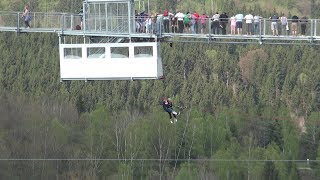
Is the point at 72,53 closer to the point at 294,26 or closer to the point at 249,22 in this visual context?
the point at 249,22

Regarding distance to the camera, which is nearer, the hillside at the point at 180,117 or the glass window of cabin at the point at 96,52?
the glass window of cabin at the point at 96,52

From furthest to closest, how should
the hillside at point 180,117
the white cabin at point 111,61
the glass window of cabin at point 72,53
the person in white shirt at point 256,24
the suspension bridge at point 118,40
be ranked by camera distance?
1. the hillside at point 180,117
2. the glass window of cabin at point 72,53
3. the person in white shirt at point 256,24
4. the white cabin at point 111,61
5. the suspension bridge at point 118,40

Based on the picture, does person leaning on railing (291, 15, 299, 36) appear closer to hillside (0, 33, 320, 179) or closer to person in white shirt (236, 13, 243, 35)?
Answer: person in white shirt (236, 13, 243, 35)

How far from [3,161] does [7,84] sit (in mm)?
49826

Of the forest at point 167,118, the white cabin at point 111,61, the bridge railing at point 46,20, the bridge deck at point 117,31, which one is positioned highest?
the bridge railing at point 46,20

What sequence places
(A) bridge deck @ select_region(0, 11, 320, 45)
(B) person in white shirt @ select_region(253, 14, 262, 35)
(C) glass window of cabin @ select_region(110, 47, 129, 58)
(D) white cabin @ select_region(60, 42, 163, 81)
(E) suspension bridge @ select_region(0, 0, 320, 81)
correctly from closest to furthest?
(A) bridge deck @ select_region(0, 11, 320, 45) < (E) suspension bridge @ select_region(0, 0, 320, 81) < (D) white cabin @ select_region(60, 42, 163, 81) < (B) person in white shirt @ select_region(253, 14, 262, 35) < (C) glass window of cabin @ select_region(110, 47, 129, 58)

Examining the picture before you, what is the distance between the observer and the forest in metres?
110

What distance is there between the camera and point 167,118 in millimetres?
122000

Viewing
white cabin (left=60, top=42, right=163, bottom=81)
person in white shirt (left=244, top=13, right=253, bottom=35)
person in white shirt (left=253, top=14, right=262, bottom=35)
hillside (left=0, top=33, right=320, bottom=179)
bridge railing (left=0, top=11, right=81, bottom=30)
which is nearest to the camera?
white cabin (left=60, top=42, right=163, bottom=81)

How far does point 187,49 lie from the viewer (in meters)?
175

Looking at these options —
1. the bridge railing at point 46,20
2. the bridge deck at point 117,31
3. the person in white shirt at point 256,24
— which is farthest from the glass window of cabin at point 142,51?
the person in white shirt at point 256,24

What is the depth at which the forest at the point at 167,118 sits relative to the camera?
110 meters

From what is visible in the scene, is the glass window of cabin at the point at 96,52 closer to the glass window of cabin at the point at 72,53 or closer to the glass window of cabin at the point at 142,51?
the glass window of cabin at the point at 72,53

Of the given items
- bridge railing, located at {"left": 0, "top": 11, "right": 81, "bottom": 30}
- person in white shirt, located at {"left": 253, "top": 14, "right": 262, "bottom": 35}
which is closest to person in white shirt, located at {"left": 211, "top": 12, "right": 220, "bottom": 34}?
person in white shirt, located at {"left": 253, "top": 14, "right": 262, "bottom": 35}
